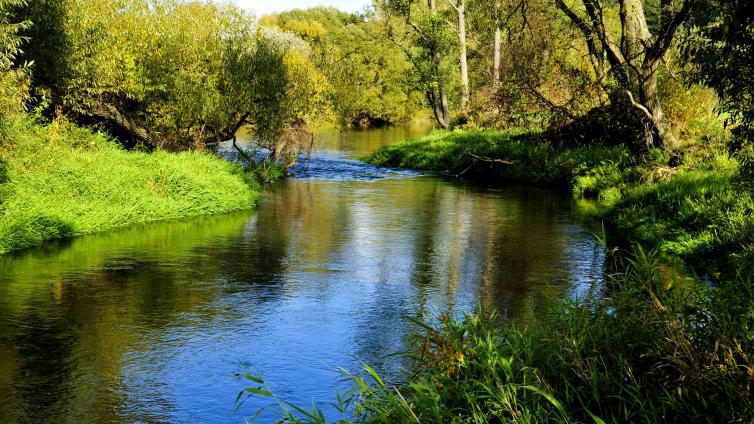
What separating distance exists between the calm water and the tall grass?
1.59 meters

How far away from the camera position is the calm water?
924 centimetres

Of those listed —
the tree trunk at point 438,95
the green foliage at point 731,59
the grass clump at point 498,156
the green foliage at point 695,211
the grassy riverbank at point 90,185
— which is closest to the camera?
the green foliage at point 731,59

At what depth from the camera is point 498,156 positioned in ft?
122

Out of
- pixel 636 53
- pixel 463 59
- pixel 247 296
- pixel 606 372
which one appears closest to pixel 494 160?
pixel 636 53

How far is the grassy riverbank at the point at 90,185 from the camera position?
18562 millimetres

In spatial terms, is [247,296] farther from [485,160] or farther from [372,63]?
[372,63]

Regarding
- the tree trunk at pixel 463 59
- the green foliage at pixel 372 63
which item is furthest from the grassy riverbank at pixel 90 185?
the green foliage at pixel 372 63

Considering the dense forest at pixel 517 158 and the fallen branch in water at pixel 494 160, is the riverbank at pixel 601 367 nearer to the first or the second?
the dense forest at pixel 517 158

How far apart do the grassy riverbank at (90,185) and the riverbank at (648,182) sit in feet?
40.0

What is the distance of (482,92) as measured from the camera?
36656mm

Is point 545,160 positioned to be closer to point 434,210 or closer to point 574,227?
point 434,210

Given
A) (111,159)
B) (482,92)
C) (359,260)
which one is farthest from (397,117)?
(359,260)

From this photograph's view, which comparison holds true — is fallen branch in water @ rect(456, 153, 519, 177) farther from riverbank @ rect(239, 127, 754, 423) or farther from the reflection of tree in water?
riverbank @ rect(239, 127, 754, 423)

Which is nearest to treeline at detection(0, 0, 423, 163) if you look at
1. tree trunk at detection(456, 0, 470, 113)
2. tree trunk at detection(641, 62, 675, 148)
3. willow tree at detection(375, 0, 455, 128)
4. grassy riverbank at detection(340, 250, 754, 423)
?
willow tree at detection(375, 0, 455, 128)
